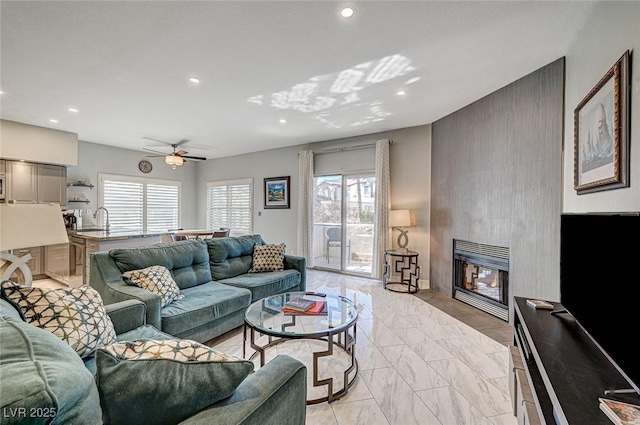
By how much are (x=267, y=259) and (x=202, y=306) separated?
1308 mm

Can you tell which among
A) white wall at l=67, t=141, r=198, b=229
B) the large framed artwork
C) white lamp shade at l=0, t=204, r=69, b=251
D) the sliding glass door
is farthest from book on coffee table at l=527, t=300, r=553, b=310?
white wall at l=67, t=141, r=198, b=229

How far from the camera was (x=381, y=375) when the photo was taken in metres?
2.23

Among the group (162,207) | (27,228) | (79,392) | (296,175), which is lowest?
(79,392)

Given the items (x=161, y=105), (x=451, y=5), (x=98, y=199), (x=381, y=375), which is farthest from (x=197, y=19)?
(x=98, y=199)

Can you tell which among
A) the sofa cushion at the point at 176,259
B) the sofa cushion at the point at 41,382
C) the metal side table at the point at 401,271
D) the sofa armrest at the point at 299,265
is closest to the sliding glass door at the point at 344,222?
the metal side table at the point at 401,271

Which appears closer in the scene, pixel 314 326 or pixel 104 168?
pixel 314 326

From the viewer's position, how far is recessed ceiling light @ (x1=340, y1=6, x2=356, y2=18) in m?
1.99

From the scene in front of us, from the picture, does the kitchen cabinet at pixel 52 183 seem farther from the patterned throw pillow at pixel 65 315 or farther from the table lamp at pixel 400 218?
the table lamp at pixel 400 218

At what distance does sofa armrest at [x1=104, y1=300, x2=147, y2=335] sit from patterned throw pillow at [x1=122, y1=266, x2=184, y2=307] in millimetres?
374

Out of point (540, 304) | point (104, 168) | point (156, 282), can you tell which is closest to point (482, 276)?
point (540, 304)

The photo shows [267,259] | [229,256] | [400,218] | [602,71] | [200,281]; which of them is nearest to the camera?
[602,71]

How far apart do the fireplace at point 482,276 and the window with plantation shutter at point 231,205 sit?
4.91 m

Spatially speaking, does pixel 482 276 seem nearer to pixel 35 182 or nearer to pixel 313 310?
pixel 313 310

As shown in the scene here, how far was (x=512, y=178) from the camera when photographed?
3.22 m
